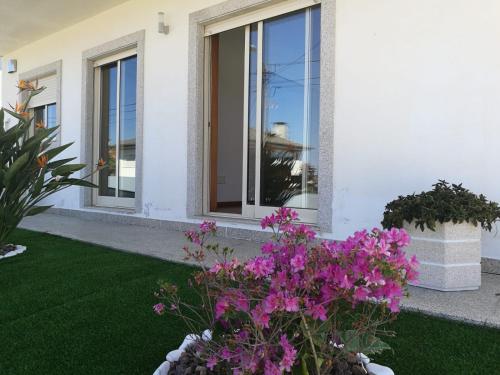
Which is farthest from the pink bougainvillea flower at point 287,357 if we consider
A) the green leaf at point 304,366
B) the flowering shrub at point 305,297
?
→ the green leaf at point 304,366

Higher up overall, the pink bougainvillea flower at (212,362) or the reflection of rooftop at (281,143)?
the reflection of rooftop at (281,143)

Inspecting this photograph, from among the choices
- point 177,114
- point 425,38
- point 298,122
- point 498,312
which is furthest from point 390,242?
point 177,114

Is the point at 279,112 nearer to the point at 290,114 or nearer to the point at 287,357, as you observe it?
the point at 290,114

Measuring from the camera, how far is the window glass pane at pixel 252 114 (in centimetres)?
454

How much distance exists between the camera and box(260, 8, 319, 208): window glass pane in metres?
4.07

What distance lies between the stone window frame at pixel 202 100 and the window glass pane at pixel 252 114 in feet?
1.32

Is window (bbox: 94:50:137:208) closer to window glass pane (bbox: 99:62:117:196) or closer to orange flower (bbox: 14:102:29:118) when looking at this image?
window glass pane (bbox: 99:62:117:196)

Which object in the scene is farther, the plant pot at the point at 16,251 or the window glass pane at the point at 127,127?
the window glass pane at the point at 127,127

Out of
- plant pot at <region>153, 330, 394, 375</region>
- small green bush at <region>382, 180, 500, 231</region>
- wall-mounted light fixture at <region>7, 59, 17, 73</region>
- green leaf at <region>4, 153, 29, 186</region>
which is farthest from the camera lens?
wall-mounted light fixture at <region>7, 59, 17, 73</region>

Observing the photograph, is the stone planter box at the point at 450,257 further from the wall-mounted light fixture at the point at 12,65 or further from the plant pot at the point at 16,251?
the wall-mounted light fixture at the point at 12,65

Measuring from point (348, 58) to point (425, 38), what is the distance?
633 millimetres

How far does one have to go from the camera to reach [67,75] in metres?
6.79

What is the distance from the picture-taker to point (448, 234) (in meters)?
2.41

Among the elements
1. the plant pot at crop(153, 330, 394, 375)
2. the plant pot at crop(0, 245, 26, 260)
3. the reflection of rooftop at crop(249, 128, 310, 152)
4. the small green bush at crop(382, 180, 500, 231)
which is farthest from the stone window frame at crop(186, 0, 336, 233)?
the plant pot at crop(153, 330, 394, 375)
